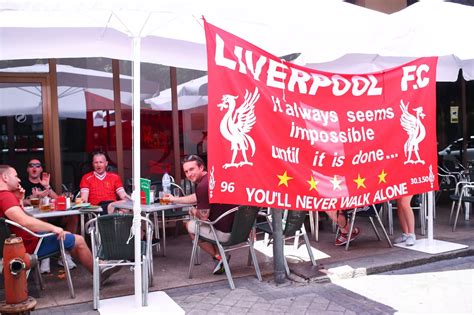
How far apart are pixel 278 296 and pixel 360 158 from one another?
1610mm

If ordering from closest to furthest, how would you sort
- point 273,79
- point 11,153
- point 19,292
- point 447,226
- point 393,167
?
point 19,292, point 273,79, point 393,167, point 11,153, point 447,226

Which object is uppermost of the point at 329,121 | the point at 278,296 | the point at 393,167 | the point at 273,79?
the point at 273,79

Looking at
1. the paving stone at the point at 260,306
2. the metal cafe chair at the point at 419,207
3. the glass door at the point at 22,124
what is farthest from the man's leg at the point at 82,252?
the metal cafe chair at the point at 419,207

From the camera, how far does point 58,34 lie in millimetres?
5398

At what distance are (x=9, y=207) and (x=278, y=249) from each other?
2595 mm

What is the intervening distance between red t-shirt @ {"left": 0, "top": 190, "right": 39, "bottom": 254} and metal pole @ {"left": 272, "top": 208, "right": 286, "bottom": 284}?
2.31 m

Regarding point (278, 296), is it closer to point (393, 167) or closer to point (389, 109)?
point (393, 167)

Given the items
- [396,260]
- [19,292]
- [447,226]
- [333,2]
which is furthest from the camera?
[447,226]

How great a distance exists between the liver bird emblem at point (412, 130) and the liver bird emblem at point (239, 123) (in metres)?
1.92

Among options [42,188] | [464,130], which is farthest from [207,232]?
[464,130]

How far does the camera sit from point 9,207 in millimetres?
4504

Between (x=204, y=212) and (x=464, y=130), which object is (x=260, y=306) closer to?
(x=204, y=212)

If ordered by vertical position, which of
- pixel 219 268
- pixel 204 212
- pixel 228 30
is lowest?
pixel 219 268

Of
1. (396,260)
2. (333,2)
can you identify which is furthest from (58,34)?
(396,260)
